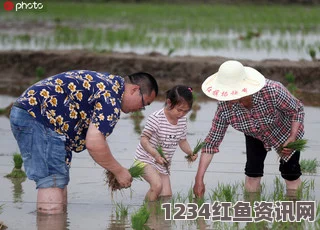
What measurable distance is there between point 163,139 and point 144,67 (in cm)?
606

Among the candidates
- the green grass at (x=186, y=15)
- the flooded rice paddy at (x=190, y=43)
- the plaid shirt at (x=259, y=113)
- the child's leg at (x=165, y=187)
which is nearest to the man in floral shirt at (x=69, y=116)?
the plaid shirt at (x=259, y=113)

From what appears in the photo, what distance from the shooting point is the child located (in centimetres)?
640

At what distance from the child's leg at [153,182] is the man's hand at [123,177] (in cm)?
62

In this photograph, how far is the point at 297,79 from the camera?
11633mm

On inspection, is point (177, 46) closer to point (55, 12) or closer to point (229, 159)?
point (229, 159)

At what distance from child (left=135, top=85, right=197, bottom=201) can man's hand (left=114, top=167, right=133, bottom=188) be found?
Answer: 626 millimetres

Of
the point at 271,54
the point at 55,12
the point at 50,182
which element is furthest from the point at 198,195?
the point at 55,12

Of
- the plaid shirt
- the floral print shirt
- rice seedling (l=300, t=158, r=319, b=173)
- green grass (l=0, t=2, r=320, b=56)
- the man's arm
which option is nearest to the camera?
the man's arm

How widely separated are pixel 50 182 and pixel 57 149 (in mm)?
233

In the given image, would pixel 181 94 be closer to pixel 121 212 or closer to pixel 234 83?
pixel 234 83

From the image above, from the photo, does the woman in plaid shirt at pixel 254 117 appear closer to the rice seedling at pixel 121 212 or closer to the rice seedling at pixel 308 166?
the rice seedling at pixel 121 212

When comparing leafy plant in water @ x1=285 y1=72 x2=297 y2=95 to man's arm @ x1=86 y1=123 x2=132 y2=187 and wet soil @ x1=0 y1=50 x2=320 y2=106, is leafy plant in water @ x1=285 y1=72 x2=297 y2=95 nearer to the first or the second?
wet soil @ x1=0 y1=50 x2=320 y2=106

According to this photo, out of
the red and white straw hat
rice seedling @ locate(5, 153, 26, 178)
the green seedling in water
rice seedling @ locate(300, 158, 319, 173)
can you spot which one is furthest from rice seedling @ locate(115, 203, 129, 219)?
rice seedling @ locate(300, 158, 319, 173)

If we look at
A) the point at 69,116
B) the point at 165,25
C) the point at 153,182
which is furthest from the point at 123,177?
the point at 165,25
